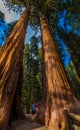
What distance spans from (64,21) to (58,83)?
7.94 meters

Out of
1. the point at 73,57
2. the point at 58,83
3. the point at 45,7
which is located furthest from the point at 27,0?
the point at 58,83

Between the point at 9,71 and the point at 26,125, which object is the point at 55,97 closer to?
the point at 26,125

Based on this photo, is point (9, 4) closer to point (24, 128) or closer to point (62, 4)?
point (62, 4)

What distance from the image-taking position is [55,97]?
6488 millimetres

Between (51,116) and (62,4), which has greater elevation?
(62,4)

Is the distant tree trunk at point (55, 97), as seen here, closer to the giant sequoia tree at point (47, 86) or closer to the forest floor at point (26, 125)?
the giant sequoia tree at point (47, 86)

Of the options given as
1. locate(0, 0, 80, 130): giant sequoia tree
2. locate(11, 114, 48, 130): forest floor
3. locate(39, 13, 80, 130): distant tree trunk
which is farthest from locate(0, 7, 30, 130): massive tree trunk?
locate(39, 13, 80, 130): distant tree trunk

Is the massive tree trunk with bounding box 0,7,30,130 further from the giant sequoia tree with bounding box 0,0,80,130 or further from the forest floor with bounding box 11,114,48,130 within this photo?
the forest floor with bounding box 11,114,48,130

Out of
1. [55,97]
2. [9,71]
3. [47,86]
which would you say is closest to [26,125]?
[55,97]

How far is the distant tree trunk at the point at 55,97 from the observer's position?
5.82 metres

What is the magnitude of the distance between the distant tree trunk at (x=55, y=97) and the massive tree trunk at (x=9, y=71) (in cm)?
104

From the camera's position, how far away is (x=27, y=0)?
13258 millimetres

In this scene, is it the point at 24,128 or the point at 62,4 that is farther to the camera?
the point at 62,4

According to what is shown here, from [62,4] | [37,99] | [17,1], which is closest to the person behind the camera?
[62,4]
